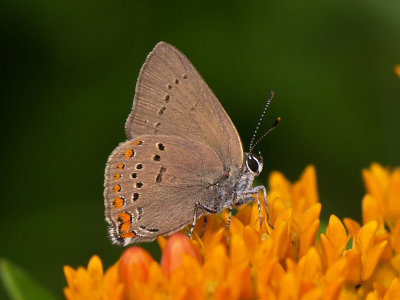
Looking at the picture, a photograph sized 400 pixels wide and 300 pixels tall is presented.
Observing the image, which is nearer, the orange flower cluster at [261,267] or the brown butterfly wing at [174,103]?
the orange flower cluster at [261,267]

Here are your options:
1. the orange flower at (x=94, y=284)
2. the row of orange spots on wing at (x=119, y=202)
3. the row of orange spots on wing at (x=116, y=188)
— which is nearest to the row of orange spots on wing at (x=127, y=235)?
the row of orange spots on wing at (x=119, y=202)

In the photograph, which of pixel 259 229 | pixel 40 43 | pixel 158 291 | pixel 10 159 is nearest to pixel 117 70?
pixel 40 43

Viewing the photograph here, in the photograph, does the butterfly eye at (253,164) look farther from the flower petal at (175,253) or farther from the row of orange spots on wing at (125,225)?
the flower petal at (175,253)

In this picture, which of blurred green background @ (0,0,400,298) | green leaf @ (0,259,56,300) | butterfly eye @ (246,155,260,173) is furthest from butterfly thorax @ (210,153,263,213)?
blurred green background @ (0,0,400,298)

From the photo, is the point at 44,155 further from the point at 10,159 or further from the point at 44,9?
the point at 44,9

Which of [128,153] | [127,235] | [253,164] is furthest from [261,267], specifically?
[128,153]

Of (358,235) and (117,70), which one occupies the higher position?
(358,235)
